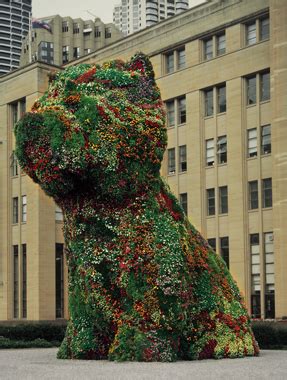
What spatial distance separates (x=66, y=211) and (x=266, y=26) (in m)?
30.6

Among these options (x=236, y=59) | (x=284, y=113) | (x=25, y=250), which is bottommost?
(x=25, y=250)

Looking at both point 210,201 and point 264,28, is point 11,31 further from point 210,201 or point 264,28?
point 264,28

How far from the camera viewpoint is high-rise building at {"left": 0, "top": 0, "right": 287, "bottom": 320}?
139 feet

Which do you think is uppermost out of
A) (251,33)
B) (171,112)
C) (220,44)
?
(251,33)

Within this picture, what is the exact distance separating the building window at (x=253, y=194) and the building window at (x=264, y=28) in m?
7.69

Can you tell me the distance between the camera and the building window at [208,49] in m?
46.8

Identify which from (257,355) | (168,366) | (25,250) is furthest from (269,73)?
(168,366)

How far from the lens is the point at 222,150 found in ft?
151

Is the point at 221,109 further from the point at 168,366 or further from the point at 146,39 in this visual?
the point at 168,366

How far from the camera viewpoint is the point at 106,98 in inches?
626

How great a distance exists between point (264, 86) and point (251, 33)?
3081mm

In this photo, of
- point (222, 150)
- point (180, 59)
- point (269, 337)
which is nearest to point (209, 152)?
point (222, 150)

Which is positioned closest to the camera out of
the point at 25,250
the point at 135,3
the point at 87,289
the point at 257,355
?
the point at 87,289

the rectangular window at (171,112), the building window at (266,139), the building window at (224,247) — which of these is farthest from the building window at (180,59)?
the building window at (224,247)
